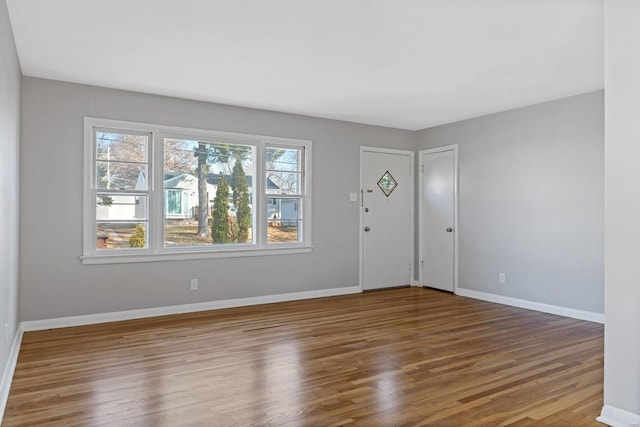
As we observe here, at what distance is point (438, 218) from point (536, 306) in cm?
184

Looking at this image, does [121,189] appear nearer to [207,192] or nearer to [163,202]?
[163,202]

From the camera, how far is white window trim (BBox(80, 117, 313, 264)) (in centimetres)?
447

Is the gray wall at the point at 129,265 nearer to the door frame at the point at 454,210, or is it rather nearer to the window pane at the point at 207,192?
the window pane at the point at 207,192

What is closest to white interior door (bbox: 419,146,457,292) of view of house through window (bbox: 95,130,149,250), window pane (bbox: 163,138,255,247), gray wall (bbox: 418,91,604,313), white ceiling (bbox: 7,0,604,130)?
gray wall (bbox: 418,91,604,313)

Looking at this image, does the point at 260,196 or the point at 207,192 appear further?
the point at 260,196

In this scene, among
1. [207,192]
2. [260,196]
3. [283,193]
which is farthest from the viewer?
[283,193]

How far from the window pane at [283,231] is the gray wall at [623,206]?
388 cm

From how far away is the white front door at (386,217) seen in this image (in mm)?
6395

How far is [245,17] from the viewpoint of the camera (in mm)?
2922

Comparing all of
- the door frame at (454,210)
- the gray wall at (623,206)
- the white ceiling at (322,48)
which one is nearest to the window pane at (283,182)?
the white ceiling at (322,48)

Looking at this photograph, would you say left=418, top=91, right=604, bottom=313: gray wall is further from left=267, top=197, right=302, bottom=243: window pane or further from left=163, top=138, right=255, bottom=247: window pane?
left=163, top=138, right=255, bottom=247: window pane

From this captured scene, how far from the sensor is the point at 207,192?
206 inches

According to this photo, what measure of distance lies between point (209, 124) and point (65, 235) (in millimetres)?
1896

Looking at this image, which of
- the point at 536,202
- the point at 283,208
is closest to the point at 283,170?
the point at 283,208
